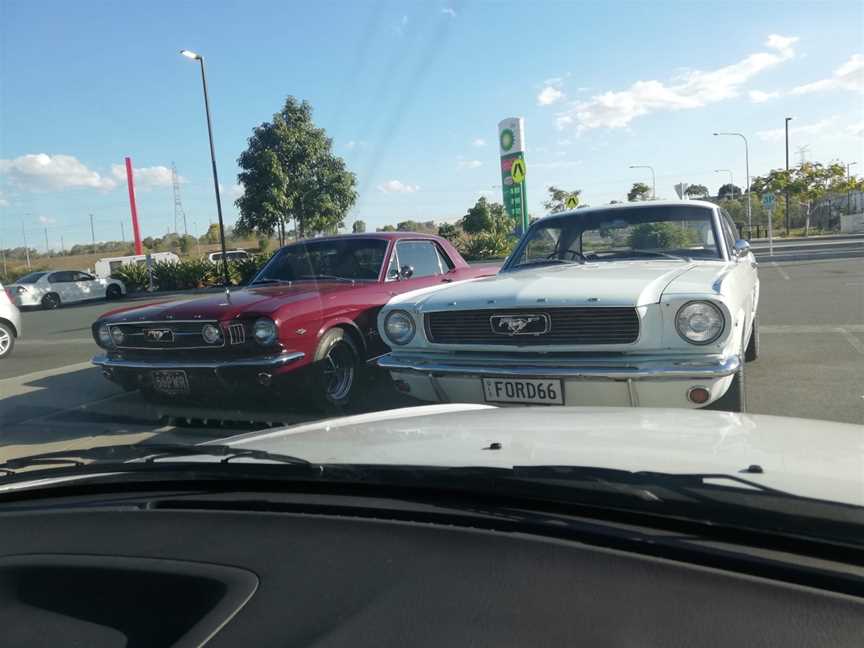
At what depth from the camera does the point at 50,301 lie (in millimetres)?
24094

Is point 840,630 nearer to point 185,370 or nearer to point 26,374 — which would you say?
point 185,370

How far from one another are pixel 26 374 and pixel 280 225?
16208 millimetres

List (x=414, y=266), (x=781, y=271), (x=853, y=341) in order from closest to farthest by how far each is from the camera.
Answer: (x=414, y=266) → (x=853, y=341) → (x=781, y=271)

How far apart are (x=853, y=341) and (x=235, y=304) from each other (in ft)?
21.1

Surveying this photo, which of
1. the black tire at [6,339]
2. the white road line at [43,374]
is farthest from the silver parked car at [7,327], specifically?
the white road line at [43,374]

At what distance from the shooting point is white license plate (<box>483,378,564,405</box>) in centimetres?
395

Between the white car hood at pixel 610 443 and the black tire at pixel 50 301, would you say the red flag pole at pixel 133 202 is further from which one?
the white car hood at pixel 610 443

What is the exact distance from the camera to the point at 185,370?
511 centimetres

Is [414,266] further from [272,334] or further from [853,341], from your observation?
[853,341]

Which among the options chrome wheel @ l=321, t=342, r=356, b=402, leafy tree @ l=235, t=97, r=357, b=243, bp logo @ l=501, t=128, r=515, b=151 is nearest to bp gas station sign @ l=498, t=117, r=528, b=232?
bp logo @ l=501, t=128, r=515, b=151

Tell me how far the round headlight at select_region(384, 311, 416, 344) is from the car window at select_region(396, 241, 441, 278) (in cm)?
190

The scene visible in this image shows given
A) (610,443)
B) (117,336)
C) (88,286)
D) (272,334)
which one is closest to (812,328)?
(272,334)

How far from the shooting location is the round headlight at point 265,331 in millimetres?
4996

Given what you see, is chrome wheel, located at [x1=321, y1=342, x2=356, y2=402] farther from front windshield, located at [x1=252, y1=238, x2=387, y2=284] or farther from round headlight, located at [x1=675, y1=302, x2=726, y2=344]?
round headlight, located at [x1=675, y1=302, x2=726, y2=344]
